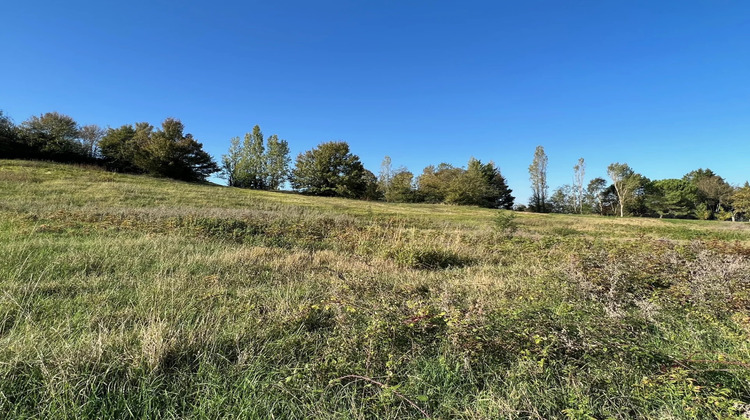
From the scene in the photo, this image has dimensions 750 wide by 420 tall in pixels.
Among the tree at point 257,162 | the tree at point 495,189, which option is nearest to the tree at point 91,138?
the tree at point 257,162

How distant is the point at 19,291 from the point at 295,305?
2931 mm

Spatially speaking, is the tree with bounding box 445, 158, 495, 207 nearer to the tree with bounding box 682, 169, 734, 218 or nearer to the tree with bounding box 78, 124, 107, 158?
the tree with bounding box 682, 169, 734, 218

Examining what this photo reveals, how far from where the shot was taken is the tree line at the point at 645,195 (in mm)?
51906

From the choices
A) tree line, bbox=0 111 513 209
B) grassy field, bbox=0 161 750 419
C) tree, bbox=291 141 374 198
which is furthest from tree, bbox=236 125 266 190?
grassy field, bbox=0 161 750 419

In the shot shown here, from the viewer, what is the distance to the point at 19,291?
3221mm

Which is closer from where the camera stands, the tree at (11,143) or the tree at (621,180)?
the tree at (11,143)

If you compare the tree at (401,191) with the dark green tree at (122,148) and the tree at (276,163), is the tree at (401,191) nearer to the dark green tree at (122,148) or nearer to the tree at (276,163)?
the tree at (276,163)

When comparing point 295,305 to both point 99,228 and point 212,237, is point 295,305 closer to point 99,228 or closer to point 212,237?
point 212,237

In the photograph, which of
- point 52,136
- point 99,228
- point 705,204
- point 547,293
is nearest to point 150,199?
point 99,228

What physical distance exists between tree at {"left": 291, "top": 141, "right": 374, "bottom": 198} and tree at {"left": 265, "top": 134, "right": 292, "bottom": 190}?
6.01m

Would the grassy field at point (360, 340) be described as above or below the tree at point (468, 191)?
below

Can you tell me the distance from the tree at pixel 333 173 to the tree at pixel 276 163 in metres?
6.01

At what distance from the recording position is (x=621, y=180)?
179 feet

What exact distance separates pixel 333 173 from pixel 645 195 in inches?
2334
